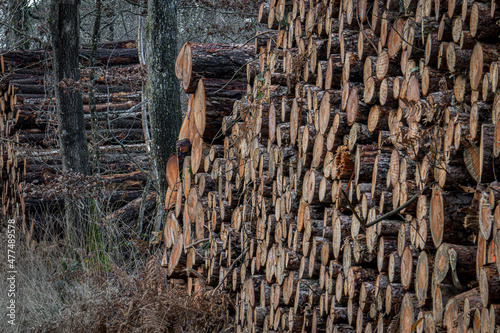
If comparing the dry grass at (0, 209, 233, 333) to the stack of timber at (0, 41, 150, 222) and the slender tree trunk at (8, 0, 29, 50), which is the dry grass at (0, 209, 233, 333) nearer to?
the stack of timber at (0, 41, 150, 222)

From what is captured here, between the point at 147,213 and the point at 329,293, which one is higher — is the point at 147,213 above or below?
below

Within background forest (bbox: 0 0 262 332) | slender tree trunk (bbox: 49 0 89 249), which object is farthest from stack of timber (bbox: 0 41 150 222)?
slender tree trunk (bbox: 49 0 89 249)

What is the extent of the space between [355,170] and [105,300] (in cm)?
286

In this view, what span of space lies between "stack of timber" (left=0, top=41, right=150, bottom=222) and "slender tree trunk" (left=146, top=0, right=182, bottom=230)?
0.96 m

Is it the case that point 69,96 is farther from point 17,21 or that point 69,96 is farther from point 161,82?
point 17,21

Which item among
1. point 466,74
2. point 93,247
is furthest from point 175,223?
point 466,74

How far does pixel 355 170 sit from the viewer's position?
2621mm

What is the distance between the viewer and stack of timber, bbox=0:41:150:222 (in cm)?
741

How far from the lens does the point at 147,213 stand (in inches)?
282

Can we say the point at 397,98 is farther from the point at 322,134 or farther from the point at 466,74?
the point at 322,134

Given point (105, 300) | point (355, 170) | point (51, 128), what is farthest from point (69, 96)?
point (355, 170)

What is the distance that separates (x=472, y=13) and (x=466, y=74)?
0.24m

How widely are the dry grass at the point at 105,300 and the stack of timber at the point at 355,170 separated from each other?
0.32m

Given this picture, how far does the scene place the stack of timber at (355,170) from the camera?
1.91 meters
